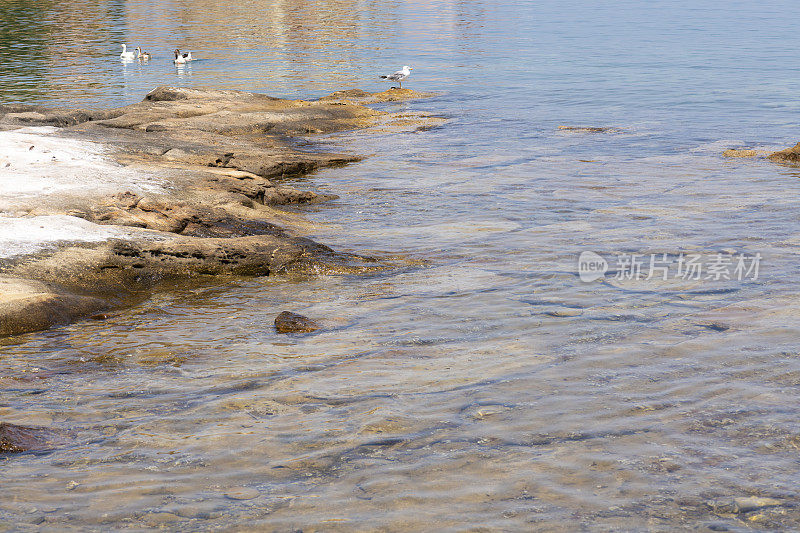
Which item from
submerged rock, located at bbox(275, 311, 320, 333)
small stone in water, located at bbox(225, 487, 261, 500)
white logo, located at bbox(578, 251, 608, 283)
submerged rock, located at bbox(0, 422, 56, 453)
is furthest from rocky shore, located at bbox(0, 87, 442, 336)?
small stone in water, located at bbox(225, 487, 261, 500)

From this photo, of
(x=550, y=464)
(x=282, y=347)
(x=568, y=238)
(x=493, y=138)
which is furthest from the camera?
(x=493, y=138)

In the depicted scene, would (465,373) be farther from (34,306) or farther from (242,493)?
(34,306)

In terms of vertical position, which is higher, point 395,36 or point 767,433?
point 395,36

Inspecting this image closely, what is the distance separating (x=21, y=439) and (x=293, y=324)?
121 inches

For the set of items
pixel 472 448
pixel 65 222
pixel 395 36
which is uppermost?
pixel 395 36

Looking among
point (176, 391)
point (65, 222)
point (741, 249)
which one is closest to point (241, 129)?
point (65, 222)

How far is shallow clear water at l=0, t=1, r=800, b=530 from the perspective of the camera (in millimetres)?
5344

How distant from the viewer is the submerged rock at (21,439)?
593 centimetres

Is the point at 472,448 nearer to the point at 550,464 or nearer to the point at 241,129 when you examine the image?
the point at 550,464

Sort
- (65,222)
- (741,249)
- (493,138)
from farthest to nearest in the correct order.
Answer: (493,138) < (741,249) < (65,222)

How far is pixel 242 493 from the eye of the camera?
17.8ft

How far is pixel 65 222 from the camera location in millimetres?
10336

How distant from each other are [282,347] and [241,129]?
47.1ft

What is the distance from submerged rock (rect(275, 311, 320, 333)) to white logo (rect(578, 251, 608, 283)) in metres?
3.54
